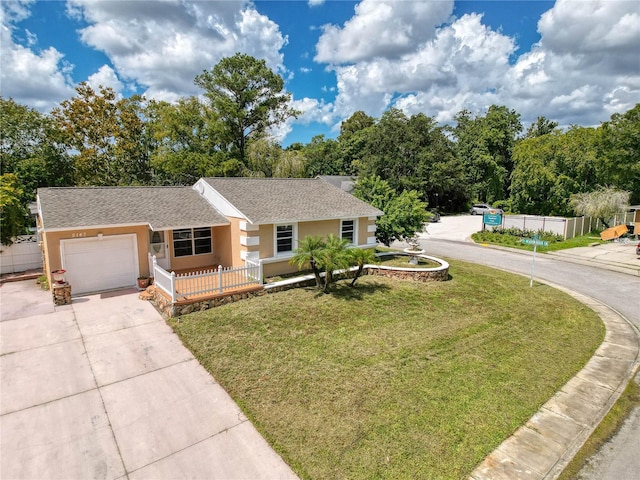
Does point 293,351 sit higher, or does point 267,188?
point 267,188

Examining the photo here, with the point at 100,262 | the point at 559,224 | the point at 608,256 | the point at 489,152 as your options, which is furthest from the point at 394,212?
Result: the point at 489,152

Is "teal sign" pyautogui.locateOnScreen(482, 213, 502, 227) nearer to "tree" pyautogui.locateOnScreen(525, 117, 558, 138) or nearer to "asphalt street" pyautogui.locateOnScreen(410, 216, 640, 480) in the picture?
"asphalt street" pyautogui.locateOnScreen(410, 216, 640, 480)

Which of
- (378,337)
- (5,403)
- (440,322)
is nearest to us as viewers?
(5,403)

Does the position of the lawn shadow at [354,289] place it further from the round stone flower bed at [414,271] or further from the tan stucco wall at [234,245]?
the tan stucco wall at [234,245]

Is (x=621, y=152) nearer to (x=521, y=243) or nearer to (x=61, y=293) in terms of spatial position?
(x=521, y=243)

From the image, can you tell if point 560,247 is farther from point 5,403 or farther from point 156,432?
point 5,403

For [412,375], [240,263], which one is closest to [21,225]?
[240,263]

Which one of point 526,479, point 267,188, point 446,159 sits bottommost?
point 526,479
